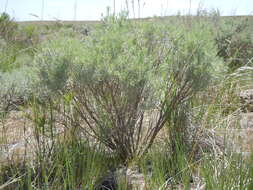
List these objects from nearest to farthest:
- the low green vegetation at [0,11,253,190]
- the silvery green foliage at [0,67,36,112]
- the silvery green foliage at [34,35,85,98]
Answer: the low green vegetation at [0,11,253,190] → the silvery green foliage at [34,35,85,98] → the silvery green foliage at [0,67,36,112]

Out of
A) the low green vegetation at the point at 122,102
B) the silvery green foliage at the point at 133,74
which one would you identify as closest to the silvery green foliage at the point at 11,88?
the low green vegetation at the point at 122,102

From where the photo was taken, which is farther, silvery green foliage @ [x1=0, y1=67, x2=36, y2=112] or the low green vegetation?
silvery green foliage @ [x1=0, y1=67, x2=36, y2=112]

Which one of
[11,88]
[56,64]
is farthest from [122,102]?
[11,88]

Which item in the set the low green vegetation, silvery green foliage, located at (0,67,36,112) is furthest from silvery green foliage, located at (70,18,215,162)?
silvery green foliage, located at (0,67,36,112)

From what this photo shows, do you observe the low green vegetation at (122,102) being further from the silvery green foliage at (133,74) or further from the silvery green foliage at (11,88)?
the silvery green foliage at (11,88)

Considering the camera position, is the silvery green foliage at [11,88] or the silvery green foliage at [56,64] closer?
the silvery green foliage at [56,64]

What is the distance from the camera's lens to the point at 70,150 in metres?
2.50

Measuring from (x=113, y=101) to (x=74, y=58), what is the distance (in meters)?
0.41

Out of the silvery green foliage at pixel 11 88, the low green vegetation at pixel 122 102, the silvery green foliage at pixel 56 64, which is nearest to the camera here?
the low green vegetation at pixel 122 102

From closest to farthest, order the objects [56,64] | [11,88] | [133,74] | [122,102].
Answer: [133,74] → [56,64] → [122,102] → [11,88]

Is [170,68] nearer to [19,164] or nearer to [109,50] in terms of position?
[109,50]

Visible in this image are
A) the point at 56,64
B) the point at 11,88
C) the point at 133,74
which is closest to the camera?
the point at 133,74

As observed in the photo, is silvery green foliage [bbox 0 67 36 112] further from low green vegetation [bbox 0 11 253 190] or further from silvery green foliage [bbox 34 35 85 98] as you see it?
silvery green foliage [bbox 34 35 85 98]

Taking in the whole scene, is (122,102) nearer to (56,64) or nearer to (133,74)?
(133,74)
